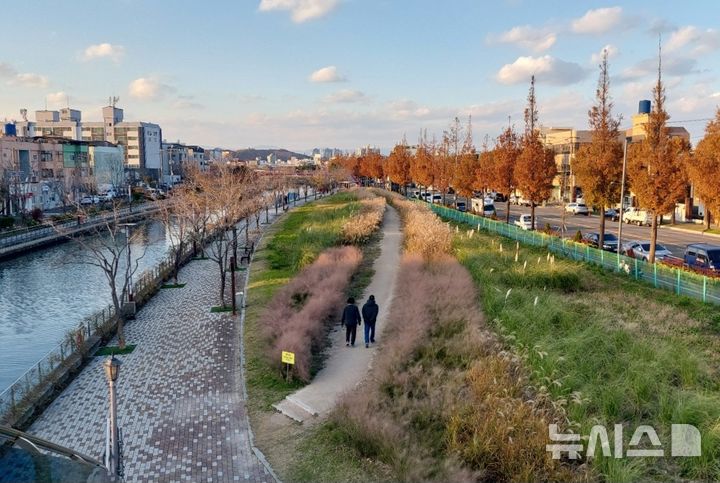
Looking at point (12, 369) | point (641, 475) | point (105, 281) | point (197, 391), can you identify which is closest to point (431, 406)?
point (641, 475)

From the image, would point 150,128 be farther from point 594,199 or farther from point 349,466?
point 349,466

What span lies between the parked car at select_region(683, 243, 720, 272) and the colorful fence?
2396mm

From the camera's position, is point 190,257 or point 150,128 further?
point 150,128

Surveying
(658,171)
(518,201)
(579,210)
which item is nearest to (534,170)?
(658,171)

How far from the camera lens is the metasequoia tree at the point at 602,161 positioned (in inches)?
1120

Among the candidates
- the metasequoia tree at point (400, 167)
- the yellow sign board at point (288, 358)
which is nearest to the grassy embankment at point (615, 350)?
the yellow sign board at point (288, 358)

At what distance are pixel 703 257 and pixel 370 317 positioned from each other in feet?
51.2

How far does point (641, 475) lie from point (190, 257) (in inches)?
→ 1192

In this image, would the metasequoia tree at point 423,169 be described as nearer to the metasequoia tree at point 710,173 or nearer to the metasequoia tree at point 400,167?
the metasequoia tree at point 400,167

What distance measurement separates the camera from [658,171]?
969 inches

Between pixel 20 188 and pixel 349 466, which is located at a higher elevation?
pixel 20 188

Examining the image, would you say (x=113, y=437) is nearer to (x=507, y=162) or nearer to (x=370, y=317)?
(x=370, y=317)

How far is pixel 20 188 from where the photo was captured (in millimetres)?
52625
